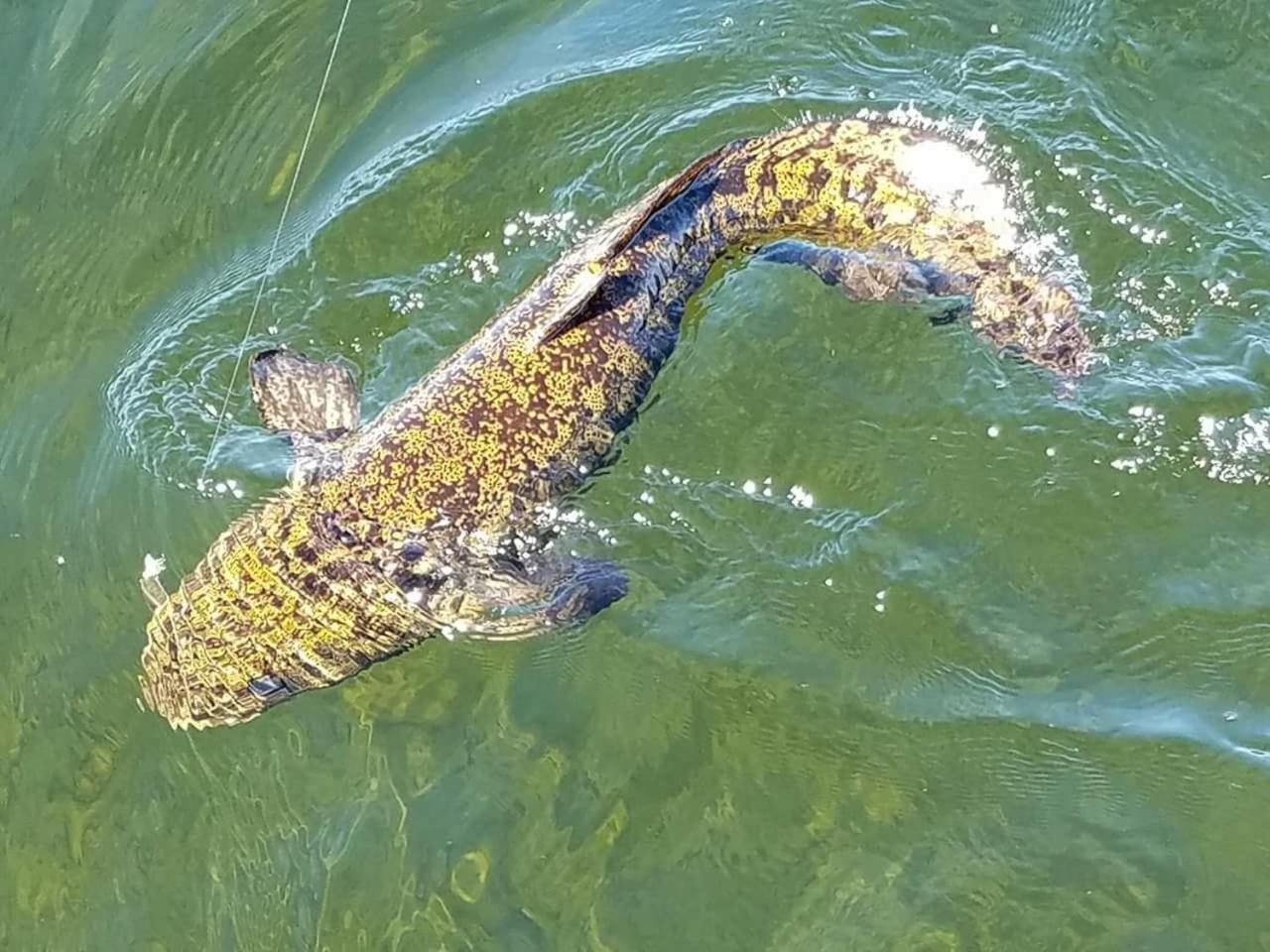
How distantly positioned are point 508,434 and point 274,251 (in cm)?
223

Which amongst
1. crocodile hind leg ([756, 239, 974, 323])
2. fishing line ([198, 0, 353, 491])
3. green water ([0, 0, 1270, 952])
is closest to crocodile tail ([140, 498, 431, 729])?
green water ([0, 0, 1270, 952])

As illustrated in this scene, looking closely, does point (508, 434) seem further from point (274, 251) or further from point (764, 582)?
point (274, 251)

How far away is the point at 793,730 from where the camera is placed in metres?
5.74

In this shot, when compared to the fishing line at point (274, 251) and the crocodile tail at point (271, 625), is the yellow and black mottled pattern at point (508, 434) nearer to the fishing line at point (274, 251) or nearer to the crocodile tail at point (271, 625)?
the crocodile tail at point (271, 625)

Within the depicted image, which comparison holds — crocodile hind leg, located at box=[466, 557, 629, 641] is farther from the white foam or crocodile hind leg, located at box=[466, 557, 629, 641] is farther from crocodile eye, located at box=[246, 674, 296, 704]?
the white foam

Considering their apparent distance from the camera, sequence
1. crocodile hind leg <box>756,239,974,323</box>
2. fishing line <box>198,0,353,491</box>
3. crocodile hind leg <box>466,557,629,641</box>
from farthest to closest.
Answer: fishing line <box>198,0,353,491</box> → crocodile hind leg <box>756,239,974,323</box> → crocodile hind leg <box>466,557,629,641</box>

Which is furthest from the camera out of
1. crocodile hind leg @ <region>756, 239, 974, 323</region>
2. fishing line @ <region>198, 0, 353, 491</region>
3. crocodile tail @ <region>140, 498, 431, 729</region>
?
fishing line @ <region>198, 0, 353, 491</region>

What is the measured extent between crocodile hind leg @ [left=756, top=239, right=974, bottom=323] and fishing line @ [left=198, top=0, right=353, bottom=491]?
2.40m

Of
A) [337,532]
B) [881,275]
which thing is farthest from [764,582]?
[337,532]

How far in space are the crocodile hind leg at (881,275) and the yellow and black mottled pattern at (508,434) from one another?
1cm

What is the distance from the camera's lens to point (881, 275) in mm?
6129

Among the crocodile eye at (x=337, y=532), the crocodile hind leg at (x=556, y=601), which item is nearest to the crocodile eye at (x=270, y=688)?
the crocodile eye at (x=337, y=532)

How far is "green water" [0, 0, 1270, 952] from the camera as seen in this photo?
548 cm

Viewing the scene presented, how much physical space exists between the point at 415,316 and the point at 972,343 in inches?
97.6
